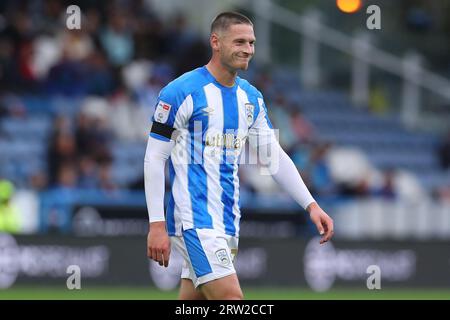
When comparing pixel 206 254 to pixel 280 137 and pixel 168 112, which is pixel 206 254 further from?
pixel 280 137

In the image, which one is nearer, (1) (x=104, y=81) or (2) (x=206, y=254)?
(2) (x=206, y=254)

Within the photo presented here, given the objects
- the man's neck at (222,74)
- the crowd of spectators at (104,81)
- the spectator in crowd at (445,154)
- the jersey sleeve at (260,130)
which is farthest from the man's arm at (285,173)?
the spectator in crowd at (445,154)

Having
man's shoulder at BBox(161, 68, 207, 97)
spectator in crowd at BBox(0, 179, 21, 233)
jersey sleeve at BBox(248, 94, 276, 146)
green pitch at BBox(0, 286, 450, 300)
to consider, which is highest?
man's shoulder at BBox(161, 68, 207, 97)

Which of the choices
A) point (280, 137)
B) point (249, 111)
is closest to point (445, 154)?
point (280, 137)

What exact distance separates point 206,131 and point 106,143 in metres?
10.7

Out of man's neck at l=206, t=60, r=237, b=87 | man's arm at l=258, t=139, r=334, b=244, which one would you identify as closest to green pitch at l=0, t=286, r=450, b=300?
man's arm at l=258, t=139, r=334, b=244

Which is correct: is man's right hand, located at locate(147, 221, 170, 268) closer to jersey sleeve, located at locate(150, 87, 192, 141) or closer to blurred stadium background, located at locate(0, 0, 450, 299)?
jersey sleeve, located at locate(150, 87, 192, 141)

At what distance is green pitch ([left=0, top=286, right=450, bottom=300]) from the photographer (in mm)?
13984

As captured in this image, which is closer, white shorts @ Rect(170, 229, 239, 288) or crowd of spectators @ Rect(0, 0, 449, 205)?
white shorts @ Rect(170, 229, 239, 288)

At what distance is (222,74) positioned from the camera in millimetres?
7266

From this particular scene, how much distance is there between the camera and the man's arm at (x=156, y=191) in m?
6.83

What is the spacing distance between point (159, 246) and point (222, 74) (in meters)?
1.19
